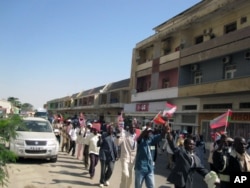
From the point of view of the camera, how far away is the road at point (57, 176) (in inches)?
356

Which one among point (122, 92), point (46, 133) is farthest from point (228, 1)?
point (122, 92)

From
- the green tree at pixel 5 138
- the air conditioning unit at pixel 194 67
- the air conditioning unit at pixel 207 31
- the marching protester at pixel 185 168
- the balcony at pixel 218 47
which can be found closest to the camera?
the marching protester at pixel 185 168

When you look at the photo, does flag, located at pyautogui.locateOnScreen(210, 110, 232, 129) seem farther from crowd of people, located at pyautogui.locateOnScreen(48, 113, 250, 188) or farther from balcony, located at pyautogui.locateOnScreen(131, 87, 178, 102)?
balcony, located at pyautogui.locateOnScreen(131, 87, 178, 102)

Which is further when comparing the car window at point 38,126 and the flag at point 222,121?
the car window at point 38,126

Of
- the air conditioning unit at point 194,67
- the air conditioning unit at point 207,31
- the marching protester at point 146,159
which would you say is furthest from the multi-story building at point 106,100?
the marching protester at point 146,159

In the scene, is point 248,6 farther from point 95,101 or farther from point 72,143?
point 95,101

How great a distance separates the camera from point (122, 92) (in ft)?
164

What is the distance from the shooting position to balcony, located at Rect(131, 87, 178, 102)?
1133 inches

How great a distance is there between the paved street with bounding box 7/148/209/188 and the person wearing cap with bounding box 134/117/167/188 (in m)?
2.52

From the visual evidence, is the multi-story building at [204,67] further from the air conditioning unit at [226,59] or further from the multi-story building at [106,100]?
the multi-story building at [106,100]

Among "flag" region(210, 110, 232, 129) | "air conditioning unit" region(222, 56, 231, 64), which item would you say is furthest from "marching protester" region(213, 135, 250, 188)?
"air conditioning unit" region(222, 56, 231, 64)

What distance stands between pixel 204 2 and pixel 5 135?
23.8 metres

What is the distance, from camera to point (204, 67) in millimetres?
26562

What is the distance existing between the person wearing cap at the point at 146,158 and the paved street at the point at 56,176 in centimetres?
252
